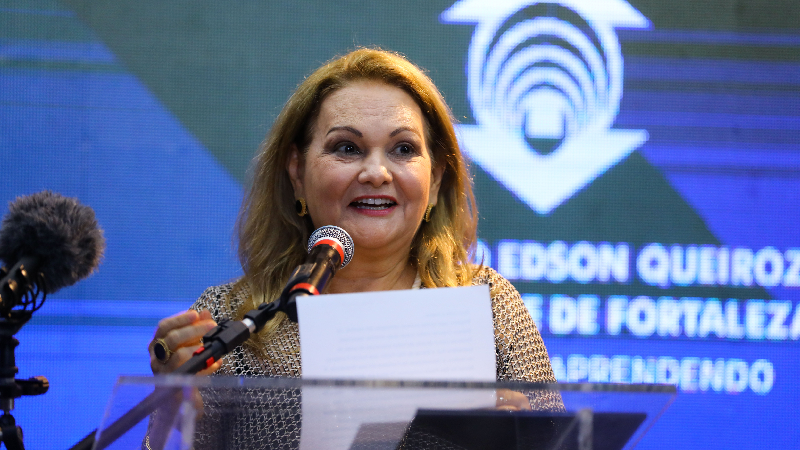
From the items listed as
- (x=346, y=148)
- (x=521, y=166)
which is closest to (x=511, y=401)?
→ (x=346, y=148)

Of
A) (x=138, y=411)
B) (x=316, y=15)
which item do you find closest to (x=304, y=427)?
(x=138, y=411)

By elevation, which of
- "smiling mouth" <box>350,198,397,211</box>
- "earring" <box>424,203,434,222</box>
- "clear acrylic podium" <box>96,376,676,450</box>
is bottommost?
"clear acrylic podium" <box>96,376,676,450</box>

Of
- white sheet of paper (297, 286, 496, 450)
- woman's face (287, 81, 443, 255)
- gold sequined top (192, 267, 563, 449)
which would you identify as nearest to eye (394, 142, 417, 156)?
woman's face (287, 81, 443, 255)

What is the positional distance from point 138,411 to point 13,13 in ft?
10.0

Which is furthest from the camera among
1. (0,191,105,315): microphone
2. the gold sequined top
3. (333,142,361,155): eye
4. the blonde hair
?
the blonde hair

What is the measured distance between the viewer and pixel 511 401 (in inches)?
38.2

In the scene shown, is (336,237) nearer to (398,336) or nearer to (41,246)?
(398,336)

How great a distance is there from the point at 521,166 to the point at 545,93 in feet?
1.17

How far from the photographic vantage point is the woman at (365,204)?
188cm

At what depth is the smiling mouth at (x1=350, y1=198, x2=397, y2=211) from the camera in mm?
1888

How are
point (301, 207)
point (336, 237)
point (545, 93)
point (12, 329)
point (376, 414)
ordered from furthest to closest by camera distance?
point (545, 93) → point (301, 207) → point (336, 237) → point (12, 329) → point (376, 414)

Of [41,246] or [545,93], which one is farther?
[545,93]

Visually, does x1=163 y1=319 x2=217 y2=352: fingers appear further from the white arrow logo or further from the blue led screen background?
the white arrow logo

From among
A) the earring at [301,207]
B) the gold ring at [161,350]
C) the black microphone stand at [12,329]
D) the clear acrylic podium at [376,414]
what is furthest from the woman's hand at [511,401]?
the earring at [301,207]
